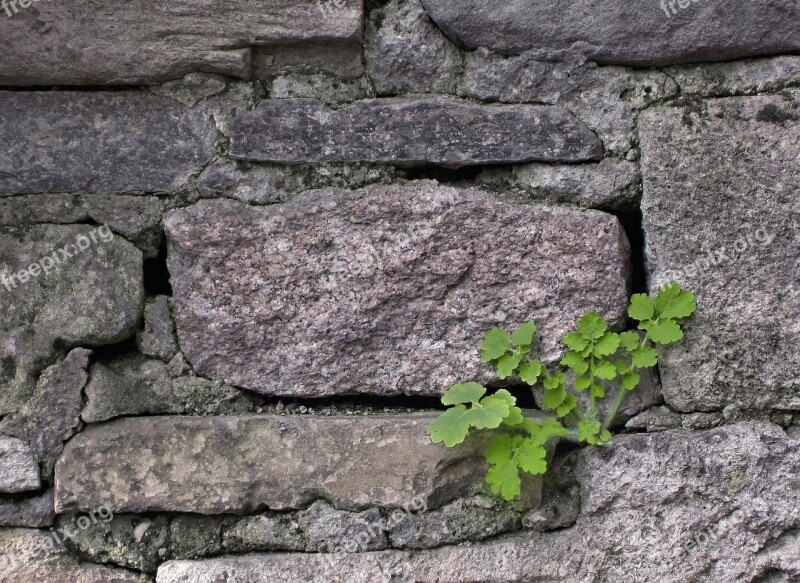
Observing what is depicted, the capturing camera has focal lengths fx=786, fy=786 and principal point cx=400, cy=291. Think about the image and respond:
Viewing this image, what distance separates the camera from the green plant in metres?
1.71

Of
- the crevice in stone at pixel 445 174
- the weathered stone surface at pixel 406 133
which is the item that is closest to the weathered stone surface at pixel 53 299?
the weathered stone surface at pixel 406 133

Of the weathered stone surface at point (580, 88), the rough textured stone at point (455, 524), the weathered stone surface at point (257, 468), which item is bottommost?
the rough textured stone at point (455, 524)

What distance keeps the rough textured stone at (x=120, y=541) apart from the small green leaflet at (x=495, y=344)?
0.83 m

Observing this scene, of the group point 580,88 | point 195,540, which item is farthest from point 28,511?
point 580,88

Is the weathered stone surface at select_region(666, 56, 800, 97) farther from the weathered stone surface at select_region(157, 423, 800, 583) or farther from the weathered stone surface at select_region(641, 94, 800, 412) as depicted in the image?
the weathered stone surface at select_region(157, 423, 800, 583)

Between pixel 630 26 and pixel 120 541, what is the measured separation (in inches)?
64.5

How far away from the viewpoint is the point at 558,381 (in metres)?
1.77

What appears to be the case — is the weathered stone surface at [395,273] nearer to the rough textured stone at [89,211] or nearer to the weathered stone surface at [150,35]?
the rough textured stone at [89,211]

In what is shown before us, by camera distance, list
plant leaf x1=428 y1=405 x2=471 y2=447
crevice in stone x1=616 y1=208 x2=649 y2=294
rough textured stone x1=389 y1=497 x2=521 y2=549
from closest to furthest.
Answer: plant leaf x1=428 y1=405 x2=471 y2=447, rough textured stone x1=389 y1=497 x2=521 y2=549, crevice in stone x1=616 y1=208 x2=649 y2=294

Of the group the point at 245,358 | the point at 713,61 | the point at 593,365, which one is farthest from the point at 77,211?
the point at 713,61

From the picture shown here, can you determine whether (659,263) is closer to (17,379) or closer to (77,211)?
(77,211)

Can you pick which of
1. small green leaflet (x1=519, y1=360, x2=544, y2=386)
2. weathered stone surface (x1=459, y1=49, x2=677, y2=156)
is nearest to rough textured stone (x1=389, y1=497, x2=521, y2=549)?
small green leaflet (x1=519, y1=360, x2=544, y2=386)

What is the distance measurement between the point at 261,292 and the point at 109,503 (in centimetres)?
58

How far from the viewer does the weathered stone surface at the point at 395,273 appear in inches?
69.9
